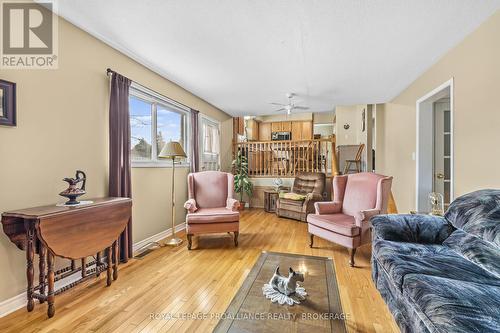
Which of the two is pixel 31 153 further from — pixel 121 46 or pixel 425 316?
pixel 425 316

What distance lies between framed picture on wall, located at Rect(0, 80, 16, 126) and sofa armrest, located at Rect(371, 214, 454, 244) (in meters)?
3.05

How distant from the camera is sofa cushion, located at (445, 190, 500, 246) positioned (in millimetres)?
1393

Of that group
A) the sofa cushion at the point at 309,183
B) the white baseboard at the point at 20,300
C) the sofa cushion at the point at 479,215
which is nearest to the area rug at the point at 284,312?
the sofa cushion at the point at 479,215

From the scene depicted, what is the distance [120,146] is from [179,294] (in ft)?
5.65

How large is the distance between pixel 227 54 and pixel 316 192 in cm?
317

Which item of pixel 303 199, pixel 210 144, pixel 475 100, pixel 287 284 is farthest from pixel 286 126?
pixel 287 284

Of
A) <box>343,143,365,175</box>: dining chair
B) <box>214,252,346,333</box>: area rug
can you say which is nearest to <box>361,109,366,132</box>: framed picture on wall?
<box>343,143,365,175</box>: dining chair

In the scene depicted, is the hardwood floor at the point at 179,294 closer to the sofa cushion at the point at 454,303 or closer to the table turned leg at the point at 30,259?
the table turned leg at the point at 30,259

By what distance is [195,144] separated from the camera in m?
4.18

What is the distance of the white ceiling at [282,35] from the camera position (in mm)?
1876

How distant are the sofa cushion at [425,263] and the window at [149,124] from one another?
2.90 m

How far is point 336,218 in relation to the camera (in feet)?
9.36

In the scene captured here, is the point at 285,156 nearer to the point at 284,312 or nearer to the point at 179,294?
the point at 179,294

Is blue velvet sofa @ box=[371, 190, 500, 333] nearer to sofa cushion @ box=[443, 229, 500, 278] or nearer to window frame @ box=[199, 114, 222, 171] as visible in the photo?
sofa cushion @ box=[443, 229, 500, 278]
